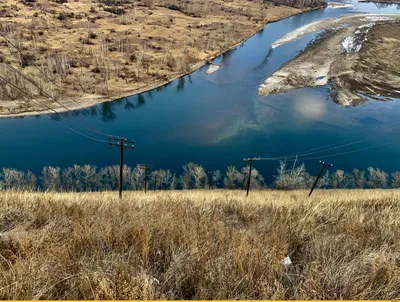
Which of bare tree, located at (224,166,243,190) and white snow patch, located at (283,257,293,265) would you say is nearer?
white snow patch, located at (283,257,293,265)

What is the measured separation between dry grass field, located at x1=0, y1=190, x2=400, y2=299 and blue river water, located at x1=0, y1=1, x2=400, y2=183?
29.3 meters

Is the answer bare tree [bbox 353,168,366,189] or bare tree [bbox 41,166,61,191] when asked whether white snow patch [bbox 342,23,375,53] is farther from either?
bare tree [bbox 41,166,61,191]

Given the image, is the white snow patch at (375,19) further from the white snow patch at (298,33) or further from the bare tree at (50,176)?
the bare tree at (50,176)

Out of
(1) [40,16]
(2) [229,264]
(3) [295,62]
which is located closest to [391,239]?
(2) [229,264]

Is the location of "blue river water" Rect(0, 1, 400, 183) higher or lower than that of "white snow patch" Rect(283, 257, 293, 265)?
lower

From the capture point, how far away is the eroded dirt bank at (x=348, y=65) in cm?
4678

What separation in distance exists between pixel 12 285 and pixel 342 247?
3880mm

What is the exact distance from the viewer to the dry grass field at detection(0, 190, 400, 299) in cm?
321

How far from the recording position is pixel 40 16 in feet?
232

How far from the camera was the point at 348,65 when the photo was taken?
178 feet

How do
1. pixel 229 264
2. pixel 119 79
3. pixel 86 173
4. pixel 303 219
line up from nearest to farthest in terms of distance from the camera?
pixel 229 264
pixel 303 219
pixel 86 173
pixel 119 79

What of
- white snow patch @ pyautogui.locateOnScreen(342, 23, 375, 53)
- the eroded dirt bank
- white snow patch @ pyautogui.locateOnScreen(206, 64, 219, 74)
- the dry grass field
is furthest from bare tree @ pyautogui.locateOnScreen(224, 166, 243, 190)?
white snow patch @ pyautogui.locateOnScreen(342, 23, 375, 53)

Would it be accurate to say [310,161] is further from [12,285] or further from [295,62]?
[12,285]

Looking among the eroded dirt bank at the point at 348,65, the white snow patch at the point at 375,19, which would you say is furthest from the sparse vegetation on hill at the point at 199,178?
the white snow patch at the point at 375,19
